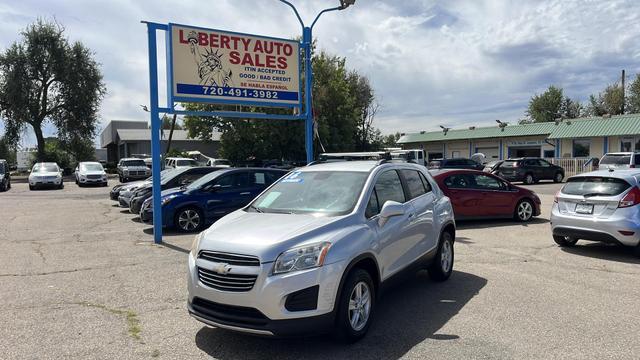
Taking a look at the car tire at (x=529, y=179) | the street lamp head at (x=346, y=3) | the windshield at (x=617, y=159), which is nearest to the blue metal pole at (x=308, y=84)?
the street lamp head at (x=346, y=3)

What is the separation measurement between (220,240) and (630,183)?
7069 mm

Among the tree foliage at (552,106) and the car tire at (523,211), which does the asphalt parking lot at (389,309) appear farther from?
the tree foliage at (552,106)

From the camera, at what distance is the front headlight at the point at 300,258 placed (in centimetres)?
398

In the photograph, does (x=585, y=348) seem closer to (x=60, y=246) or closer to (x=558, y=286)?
(x=558, y=286)

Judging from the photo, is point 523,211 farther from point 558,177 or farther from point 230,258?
point 558,177

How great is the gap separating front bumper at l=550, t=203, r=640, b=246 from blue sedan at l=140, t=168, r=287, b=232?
717cm

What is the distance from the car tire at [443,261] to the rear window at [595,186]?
3230mm

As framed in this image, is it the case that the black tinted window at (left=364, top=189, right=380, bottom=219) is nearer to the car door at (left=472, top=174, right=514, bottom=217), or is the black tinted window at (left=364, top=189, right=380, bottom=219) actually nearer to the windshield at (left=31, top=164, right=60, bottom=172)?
the car door at (left=472, top=174, right=514, bottom=217)

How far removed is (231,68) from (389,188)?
6510mm

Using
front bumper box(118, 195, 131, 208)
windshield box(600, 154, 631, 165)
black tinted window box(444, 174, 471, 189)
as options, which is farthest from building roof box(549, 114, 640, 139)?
front bumper box(118, 195, 131, 208)

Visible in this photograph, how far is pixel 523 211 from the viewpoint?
12.4m

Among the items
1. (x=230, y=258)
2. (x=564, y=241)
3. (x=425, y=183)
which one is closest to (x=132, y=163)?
(x=564, y=241)

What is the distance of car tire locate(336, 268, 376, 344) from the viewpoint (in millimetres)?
4188

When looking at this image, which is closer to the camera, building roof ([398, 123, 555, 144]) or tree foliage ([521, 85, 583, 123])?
building roof ([398, 123, 555, 144])
